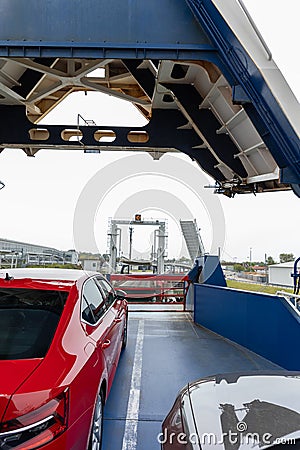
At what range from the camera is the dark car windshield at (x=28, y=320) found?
1957 millimetres

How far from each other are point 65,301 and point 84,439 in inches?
36.2

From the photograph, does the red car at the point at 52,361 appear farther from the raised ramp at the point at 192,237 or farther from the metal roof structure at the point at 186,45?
the raised ramp at the point at 192,237

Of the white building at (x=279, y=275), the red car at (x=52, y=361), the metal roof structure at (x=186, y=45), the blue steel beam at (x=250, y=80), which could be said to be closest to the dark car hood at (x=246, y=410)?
the red car at (x=52, y=361)

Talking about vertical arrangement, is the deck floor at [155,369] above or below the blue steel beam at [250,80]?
below

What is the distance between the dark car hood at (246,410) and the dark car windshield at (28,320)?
0.97 m

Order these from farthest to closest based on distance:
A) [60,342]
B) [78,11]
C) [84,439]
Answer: [78,11], [60,342], [84,439]

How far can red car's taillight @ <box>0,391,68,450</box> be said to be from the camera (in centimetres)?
145

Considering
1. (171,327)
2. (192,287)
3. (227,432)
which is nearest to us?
(227,432)

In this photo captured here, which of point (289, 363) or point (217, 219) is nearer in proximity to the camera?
point (289, 363)

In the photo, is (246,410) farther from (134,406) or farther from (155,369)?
(155,369)

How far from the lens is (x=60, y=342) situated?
6.56 ft

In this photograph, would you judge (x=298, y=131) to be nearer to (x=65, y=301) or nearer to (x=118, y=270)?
(x=65, y=301)

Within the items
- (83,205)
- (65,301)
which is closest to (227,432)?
(65,301)

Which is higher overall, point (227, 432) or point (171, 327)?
point (227, 432)
